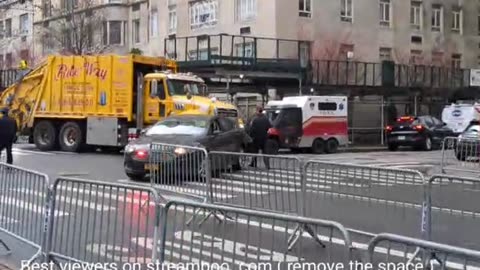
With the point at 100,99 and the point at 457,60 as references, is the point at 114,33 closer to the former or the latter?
the point at 457,60

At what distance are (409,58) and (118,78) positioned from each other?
987 inches

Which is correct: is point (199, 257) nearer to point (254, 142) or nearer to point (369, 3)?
point (254, 142)

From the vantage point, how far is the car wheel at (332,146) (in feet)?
92.3

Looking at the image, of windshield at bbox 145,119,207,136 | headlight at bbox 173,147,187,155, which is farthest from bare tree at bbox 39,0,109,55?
headlight at bbox 173,147,187,155

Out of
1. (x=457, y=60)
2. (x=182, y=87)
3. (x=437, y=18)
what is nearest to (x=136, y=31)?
(x=437, y=18)

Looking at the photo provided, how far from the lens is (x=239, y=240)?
5215 millimetres

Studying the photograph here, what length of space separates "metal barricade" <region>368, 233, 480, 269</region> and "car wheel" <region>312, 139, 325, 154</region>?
2302cm

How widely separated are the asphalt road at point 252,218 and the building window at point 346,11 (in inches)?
1281

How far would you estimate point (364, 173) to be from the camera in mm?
8375

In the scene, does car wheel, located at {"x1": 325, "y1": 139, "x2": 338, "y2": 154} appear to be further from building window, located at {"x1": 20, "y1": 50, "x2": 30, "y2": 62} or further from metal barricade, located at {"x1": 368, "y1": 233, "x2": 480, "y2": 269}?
building window, located at {"x1": 20, "y1": 50, "x2": 30, "y2": 62}

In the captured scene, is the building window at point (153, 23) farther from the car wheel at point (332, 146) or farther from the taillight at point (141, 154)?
the taillight at point (141, 154)

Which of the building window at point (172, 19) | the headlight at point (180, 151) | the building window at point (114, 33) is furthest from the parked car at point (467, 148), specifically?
the building window at point (114, 33)

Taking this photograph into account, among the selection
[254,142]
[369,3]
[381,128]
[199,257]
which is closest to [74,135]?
[254,142]

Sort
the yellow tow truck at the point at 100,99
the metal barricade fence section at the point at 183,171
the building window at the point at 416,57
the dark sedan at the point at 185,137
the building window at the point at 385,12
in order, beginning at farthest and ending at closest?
the building window at the point at 416,57, the building window at the point at 385,12, the yellow tow truck at the point at 100,99, the dark sedan at the point at 185,137, the metal barricade fence section at the point at 183,171
